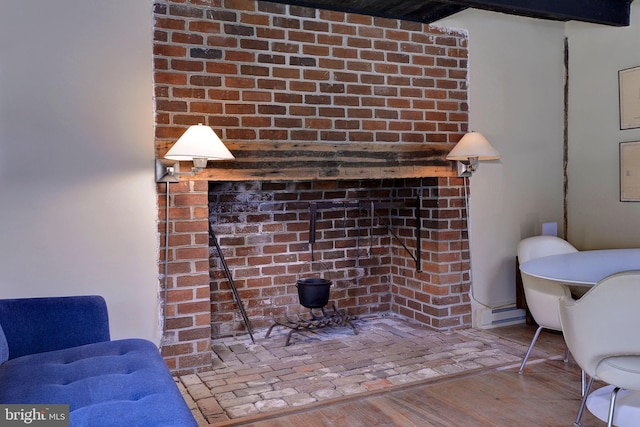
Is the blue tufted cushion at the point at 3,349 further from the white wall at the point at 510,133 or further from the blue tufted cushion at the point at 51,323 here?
Answer: the white wall at the point at 510,133

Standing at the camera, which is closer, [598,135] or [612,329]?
[612,329]

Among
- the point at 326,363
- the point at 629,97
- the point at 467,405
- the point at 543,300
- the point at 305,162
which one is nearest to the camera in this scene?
the point at 467,405

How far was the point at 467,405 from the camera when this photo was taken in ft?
8.83

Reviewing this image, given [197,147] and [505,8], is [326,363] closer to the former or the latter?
[197,147]

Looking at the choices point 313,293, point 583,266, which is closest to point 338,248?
point 313,293

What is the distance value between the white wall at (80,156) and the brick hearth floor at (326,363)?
0.58 metres

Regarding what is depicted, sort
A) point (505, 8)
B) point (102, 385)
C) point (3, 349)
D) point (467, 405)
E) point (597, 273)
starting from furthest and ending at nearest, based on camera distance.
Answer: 1. point (505, 8)
2. point (467, 405)
3. point (597, 273)
4. point (3, 349)
5. point (102, 385)

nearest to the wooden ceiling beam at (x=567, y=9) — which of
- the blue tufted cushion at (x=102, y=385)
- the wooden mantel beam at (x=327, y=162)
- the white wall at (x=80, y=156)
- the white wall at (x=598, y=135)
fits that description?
the white wall at (x=598, y=135)

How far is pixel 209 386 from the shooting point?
301cm

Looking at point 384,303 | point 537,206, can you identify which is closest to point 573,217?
point 537,206

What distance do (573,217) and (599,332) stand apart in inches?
103

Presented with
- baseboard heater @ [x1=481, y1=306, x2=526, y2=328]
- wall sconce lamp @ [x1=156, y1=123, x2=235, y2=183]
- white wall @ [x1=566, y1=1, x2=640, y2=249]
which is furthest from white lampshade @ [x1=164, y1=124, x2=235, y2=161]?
white wall @ [x1=566, y1=1, x2=640, y2=249]

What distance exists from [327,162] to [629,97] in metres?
2.33

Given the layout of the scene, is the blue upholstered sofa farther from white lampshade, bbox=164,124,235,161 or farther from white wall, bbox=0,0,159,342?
white lampshade, bbox=164,124,235,161
